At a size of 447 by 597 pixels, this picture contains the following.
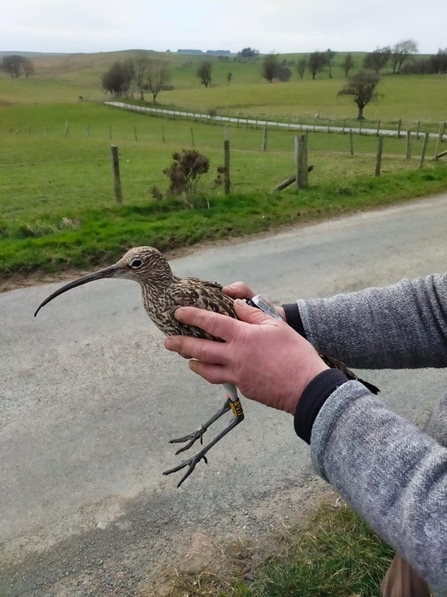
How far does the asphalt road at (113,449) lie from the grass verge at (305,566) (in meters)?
0.22

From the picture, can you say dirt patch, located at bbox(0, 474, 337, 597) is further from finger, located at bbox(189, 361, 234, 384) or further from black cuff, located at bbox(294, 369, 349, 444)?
black cuff, located at bbox(294, 369, 349, 444)

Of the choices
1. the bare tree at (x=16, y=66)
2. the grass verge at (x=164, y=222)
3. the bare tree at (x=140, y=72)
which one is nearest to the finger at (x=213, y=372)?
the grass verge at (x=164, y=222)

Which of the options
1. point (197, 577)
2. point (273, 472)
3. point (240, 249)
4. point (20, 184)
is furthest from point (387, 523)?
point (20, 184)

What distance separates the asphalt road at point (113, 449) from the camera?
13.0ft

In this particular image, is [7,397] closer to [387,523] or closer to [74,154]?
[387,523]

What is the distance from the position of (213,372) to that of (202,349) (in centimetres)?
11

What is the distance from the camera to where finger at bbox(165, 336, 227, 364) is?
6.98 feet

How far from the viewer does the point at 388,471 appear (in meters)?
1.58

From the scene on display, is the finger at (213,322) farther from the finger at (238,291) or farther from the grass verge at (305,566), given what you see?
the grass verge at (305,566)

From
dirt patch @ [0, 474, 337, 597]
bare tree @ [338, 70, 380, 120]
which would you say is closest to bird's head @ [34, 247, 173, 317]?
dirt patch @ [0, 474, 337, 597]

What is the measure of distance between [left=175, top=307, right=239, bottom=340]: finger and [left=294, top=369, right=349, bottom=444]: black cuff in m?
0.41

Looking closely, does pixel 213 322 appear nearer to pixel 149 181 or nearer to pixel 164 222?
pixel 164 222

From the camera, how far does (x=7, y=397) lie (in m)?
5.69

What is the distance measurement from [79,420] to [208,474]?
1476 millimetres
